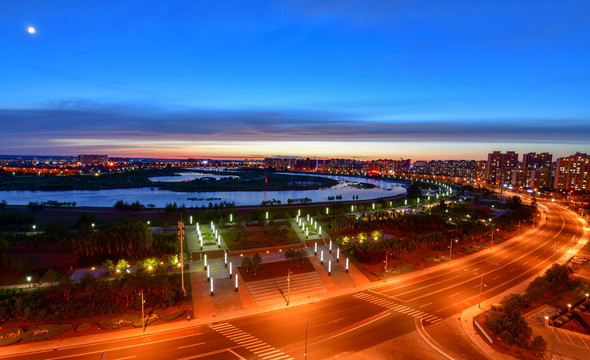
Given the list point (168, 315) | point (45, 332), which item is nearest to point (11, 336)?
point (45, 332)

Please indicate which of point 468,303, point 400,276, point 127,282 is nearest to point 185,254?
point 127,282

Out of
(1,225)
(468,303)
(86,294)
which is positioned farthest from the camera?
(1,225)

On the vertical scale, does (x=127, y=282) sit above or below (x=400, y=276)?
above

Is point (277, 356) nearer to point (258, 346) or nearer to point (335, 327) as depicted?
point (258, 346)

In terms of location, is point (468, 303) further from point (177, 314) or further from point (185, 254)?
point (185, 254)

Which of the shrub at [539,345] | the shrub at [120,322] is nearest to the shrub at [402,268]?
the shrub at [539,345]

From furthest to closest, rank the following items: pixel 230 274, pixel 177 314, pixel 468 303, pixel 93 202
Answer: pixel 93 202
pixel 230 274
pixel 468 303
pixel 177 314

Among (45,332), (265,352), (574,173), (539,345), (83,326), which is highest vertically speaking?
(574,173)
